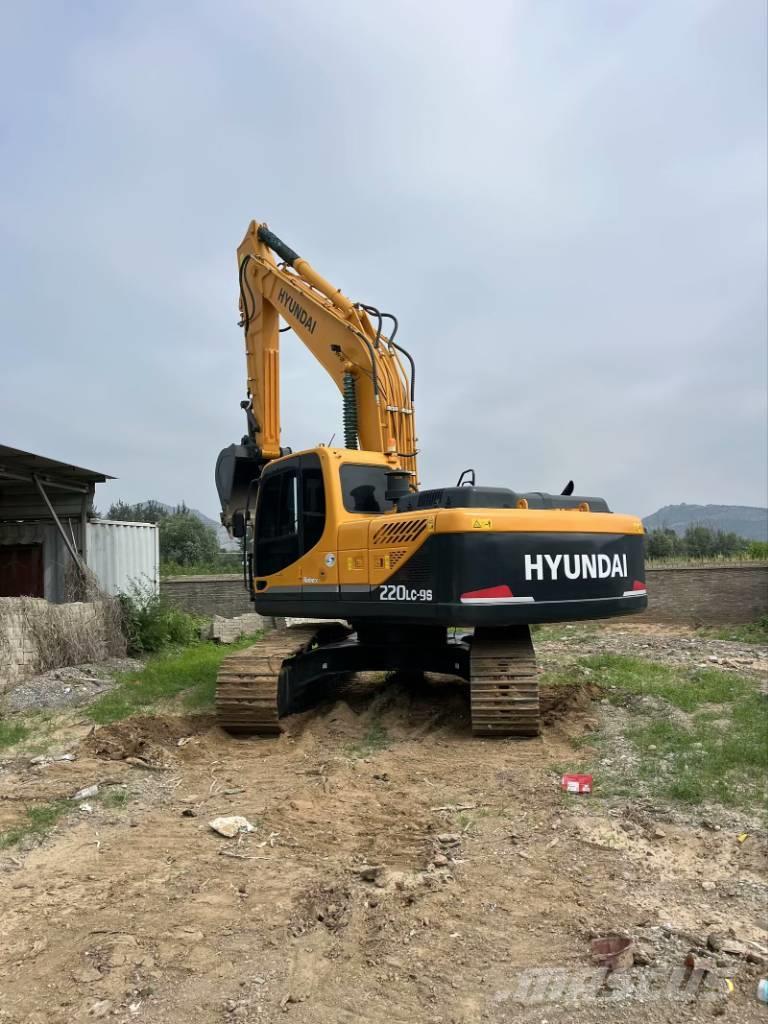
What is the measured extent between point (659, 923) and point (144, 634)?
9.83 m

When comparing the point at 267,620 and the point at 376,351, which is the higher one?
the point at 376,351

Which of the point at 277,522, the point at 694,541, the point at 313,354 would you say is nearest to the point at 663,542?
the point at 694,541

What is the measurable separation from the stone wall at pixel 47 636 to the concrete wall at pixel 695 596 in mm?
5410

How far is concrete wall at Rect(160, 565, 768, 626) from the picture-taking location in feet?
53.5

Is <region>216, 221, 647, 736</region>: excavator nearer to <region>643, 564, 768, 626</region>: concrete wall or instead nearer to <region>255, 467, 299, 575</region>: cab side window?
<region>255, 467, 299, 575</region>: cab side window

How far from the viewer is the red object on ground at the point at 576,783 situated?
17.1ft

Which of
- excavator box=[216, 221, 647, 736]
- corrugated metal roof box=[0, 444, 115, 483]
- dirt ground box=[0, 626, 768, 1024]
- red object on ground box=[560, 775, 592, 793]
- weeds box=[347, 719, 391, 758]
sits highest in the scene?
corrugated metal roof box=[0, 444, 115, 483]

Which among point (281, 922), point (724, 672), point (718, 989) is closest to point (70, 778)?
point (281, 922)

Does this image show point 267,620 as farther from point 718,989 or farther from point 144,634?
point 718,989

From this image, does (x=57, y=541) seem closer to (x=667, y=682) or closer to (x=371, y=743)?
(x=371, y=743)

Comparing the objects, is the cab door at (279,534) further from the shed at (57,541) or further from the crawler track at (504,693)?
the shed at (57,541)

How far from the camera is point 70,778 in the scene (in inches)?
226

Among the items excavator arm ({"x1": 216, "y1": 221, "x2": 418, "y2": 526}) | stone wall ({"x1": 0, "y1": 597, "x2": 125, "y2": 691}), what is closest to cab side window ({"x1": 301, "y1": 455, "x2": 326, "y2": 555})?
excavator arm ({"x1": 216, "y1": 221, "x2": 418, "y2": 526})

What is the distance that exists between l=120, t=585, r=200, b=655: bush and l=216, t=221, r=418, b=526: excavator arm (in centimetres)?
409
